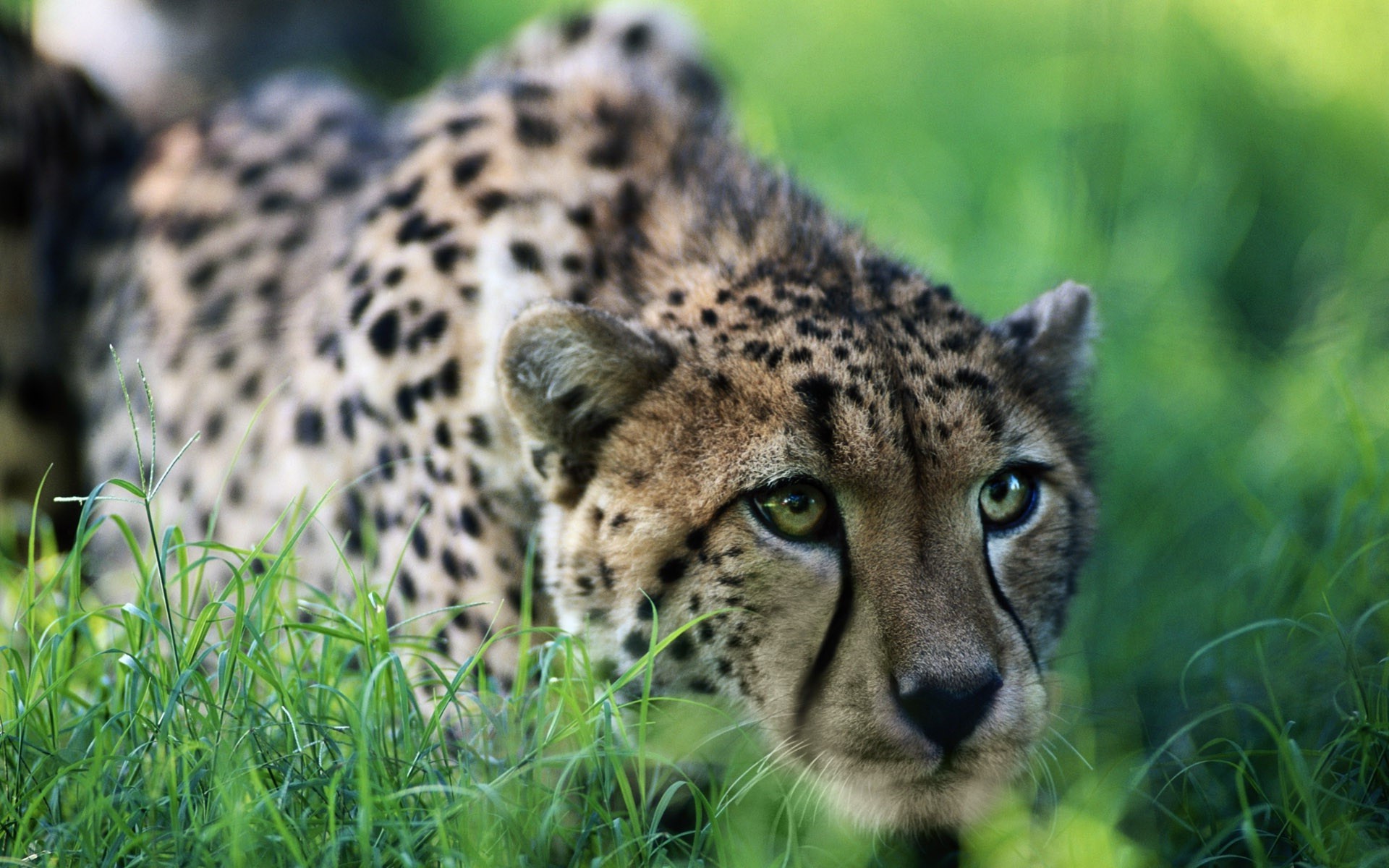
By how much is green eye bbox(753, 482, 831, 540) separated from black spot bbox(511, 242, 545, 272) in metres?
0.80

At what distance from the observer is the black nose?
1982 mm

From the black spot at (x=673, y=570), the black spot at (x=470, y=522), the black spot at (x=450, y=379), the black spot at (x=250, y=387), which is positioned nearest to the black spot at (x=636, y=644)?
the black spot at (x=673, y=570)

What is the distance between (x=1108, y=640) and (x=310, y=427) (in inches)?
75.0

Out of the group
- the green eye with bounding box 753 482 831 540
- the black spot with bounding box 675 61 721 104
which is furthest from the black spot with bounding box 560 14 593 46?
the green eye with bounding box 753 482 831 540

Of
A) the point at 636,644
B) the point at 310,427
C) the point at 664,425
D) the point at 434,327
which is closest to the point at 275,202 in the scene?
the point at 310,427

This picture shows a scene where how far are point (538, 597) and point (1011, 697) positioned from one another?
88 centimetres

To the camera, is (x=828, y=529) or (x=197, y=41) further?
(x=197, y=41)

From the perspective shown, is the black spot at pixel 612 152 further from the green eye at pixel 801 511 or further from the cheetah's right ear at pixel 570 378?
the green eye at pixel 801 511

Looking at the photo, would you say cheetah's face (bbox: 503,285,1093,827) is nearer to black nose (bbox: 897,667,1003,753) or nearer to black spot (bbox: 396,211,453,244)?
black nose (bbox: 897,667,1003,753)

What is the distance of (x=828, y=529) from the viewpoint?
2127 mm

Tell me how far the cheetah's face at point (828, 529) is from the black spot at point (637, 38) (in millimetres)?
1975

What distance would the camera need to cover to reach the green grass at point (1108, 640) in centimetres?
208

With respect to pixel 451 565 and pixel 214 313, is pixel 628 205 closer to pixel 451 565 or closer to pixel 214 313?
pixel 451 565

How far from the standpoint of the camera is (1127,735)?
2678 millimetres
